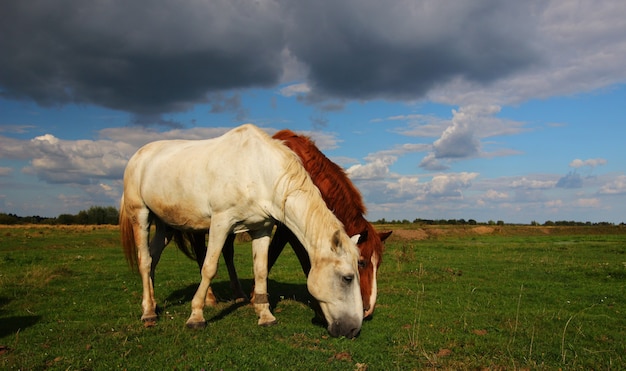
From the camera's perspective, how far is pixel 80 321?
7031mm

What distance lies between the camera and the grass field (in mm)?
4770

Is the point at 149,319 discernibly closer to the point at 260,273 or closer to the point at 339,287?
the point at 260,273

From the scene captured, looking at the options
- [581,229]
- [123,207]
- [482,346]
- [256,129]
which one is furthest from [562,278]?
[581,229]

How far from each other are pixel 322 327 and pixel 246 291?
3.94 metres

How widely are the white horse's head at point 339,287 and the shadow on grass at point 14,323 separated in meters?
4.73

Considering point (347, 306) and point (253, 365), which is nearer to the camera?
point (253, 365)

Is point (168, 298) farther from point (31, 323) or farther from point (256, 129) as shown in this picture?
point (256, 129)

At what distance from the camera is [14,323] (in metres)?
6.98

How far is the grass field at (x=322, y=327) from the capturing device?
15.6 feet

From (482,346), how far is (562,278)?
868cm

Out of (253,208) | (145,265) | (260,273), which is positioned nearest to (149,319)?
(145,265)

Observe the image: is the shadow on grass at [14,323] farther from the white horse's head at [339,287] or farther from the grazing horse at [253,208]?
the white horse's head at [339,287]

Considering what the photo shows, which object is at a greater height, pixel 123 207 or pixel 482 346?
pixel 123 207

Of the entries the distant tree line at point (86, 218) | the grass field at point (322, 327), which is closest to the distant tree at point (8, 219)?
the distant tree line at point (86, 218)
